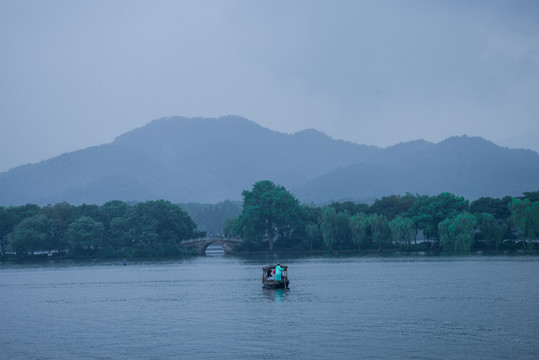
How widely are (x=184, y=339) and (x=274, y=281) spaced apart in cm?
2201

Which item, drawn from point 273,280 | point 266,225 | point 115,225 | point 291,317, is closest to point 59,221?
point 115,225

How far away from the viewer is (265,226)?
118 meters

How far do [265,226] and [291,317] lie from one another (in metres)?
78.4

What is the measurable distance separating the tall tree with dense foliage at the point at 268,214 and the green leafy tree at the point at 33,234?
3449 centimetres

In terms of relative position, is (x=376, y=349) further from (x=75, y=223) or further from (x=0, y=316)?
(x=75, y=223)

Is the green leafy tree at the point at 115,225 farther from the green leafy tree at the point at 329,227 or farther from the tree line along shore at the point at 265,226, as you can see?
the green leafy tree at the point at 329,227

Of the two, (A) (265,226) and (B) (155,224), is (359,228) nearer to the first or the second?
(A) (265,226)

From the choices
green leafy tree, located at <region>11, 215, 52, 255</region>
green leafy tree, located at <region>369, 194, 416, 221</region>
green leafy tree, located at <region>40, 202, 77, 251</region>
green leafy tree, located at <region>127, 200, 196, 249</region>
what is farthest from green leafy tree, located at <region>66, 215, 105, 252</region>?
green leafy tree, located at <region>369, 194, 416, 221</region>

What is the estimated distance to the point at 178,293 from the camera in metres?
56.2

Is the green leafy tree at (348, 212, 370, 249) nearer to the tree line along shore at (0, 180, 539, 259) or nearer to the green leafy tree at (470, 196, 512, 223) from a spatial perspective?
the tree line along shore at (0, 180, 539, 259)

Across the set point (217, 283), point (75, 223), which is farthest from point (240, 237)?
point (217, 283)

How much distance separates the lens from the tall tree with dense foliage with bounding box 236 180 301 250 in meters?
116

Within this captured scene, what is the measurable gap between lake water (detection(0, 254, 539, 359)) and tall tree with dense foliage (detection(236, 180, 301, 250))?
45.3m

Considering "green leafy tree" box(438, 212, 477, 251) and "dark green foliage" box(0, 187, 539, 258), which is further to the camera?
"dark green foliage" box(0, 187, 539, 258)
